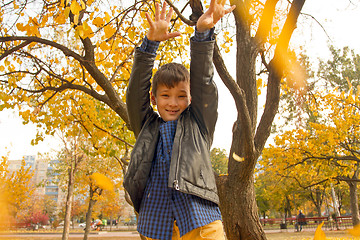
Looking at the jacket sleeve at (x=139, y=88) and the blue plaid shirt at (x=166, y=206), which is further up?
the jacket sleeve at (x=139, y=88)

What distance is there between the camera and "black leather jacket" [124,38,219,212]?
1346 millimetres

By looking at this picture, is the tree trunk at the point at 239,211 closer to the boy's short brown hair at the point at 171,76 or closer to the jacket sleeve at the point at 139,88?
the jacket sleeve at the point at 139,88

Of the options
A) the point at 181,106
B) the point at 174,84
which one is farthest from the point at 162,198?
the point at 174,84

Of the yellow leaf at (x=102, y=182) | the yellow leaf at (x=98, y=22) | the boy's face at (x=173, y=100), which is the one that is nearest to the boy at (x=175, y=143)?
the boy's face at (x=173, y=100)

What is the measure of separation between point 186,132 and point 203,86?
10.8 inches

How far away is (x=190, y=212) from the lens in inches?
51.9

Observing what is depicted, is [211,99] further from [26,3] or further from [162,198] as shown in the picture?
[26,3]

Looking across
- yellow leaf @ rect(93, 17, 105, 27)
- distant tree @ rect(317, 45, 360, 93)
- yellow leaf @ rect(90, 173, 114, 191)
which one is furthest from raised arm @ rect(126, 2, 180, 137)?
distant tree @ rect(317, 45, 360, 93)

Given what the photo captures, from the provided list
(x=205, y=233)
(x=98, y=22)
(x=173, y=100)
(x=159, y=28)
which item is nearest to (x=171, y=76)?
(x=173, y=100)

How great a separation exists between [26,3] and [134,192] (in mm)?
4112

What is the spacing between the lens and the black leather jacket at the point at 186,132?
135cm

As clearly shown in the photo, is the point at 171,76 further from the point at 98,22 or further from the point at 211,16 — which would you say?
the point at 98,22

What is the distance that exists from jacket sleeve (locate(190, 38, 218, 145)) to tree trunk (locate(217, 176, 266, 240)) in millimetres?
2090

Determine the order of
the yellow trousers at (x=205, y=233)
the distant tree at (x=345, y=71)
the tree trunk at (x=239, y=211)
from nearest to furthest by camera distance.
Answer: the yellow trousers at (x=205, y=233)
the tree trunk at (x=239, y=211)
the distant tree at (x=345, y=71)
